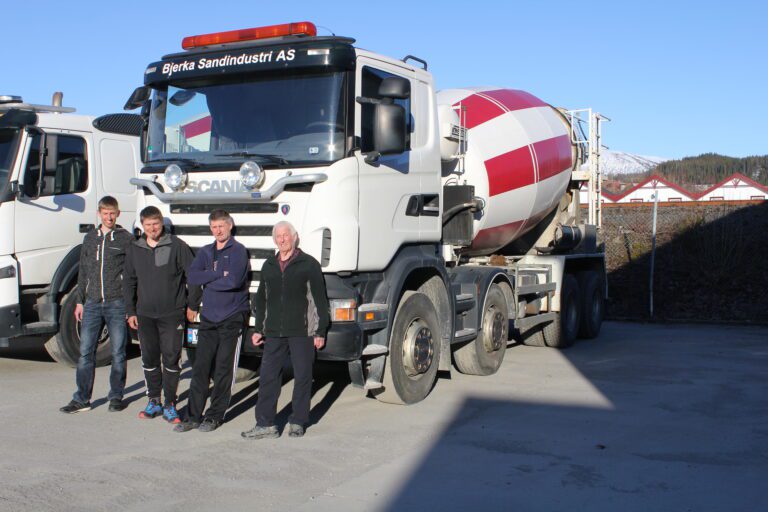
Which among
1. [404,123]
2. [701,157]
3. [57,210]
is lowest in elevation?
[57,210]

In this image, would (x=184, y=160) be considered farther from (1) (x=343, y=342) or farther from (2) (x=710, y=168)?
(2) (x=710, y=168)

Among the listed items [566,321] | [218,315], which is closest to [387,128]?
[218,315]

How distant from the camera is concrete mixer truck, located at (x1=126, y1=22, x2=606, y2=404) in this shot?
23.6 feet

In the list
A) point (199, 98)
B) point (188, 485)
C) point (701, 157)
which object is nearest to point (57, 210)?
point (199, 98)

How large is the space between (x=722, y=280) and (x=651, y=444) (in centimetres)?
1355

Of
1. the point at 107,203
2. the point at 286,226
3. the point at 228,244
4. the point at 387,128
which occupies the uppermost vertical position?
the point at 387,128

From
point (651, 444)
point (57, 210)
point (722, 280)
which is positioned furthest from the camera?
point (722, 280)

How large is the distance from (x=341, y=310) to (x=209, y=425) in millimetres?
1473

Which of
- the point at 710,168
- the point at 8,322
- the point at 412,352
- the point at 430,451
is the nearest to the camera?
the point at 430,451

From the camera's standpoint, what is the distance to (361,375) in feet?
24.9

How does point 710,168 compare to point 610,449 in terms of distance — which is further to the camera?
point 710,168

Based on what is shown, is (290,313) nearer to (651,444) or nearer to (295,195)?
(295,195)

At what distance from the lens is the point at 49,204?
9.77 meters

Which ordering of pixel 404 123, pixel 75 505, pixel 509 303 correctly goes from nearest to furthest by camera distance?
pixel 75 505, pixel 404 123, pixel 509 303
